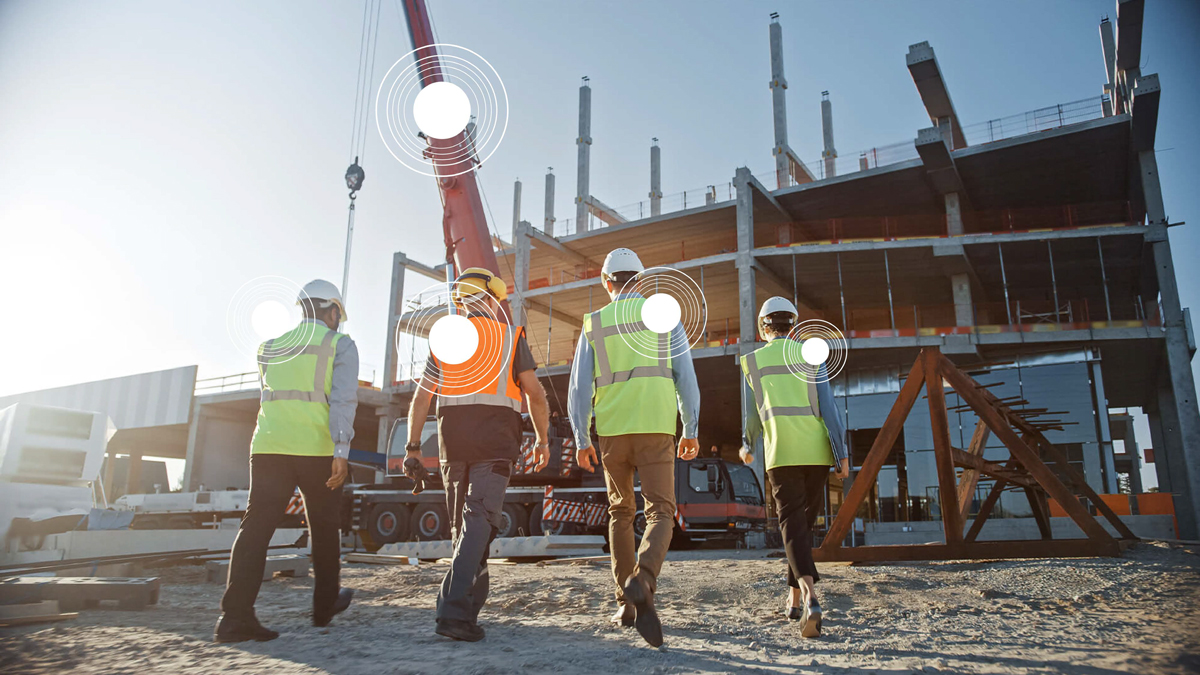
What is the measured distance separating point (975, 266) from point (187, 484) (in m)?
33.4

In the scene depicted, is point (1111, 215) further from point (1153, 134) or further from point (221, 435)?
point (221, 435)

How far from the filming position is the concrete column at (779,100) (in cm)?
2883

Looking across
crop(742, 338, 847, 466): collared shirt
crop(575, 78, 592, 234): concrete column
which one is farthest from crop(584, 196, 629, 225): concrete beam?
crop(742, 338, 847, 466): collared shirt

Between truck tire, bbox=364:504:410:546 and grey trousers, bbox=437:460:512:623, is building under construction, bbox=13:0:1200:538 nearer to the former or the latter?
truck tire, bbox=364:504:410:546

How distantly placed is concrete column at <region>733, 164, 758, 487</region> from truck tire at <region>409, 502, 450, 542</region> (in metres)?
10.8

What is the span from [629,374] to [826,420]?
1.10 meters

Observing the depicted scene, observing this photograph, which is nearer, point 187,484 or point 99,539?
point 99,539

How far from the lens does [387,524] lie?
1533cm

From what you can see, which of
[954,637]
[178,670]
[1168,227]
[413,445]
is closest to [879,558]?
[954,637]

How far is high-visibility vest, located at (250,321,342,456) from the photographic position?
3.29 meters

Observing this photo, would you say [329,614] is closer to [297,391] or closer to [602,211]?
[297,391]

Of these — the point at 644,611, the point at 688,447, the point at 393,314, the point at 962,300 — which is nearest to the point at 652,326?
the point at 688,447

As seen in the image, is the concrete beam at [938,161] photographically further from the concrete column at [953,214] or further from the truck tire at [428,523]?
the truck tire at [428,523]

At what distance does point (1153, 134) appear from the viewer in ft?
68.5
